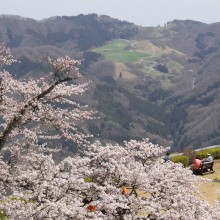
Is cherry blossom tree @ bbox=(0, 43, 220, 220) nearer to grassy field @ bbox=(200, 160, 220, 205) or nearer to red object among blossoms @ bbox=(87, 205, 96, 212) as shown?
red object among blossoms @ bbox=(87, 205, 96, 212)

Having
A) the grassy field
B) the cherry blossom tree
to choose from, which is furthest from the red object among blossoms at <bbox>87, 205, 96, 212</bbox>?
the grassy field

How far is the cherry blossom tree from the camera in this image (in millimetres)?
14016

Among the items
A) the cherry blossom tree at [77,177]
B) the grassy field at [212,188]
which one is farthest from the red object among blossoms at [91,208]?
the grassy field at [212,188]

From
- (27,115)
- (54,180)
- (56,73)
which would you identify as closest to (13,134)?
(27,115)

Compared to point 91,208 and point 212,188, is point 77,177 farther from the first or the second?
point 212,188

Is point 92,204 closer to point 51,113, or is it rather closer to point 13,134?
point 51,113

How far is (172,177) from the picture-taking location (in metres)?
16.0

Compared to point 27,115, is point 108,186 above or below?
below

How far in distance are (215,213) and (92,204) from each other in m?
4.83

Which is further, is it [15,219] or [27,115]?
[27,115]

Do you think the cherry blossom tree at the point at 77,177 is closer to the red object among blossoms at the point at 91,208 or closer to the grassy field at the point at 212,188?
the red object among blossoms at the point at 91,208

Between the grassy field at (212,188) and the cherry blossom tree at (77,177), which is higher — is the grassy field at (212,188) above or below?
below

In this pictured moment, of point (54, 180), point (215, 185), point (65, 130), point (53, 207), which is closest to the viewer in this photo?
point (53, 207)

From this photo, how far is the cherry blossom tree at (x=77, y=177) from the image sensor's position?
552 inches
